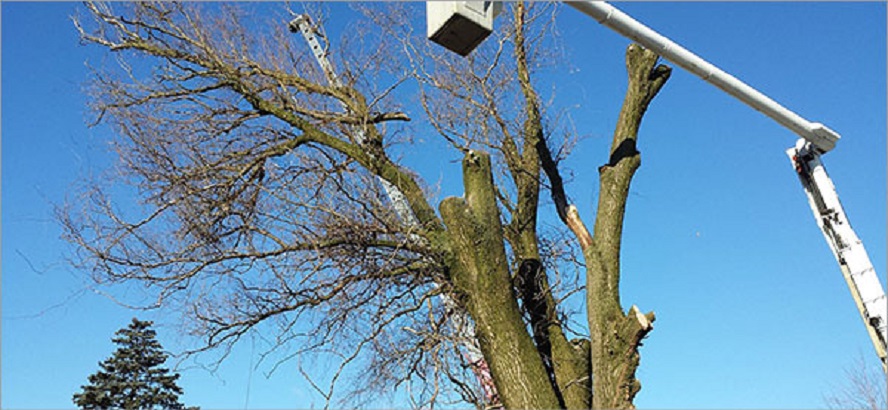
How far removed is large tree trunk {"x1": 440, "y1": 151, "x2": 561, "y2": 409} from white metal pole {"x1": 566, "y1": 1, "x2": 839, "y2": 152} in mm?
2140

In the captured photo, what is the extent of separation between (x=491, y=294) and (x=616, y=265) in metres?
1.16

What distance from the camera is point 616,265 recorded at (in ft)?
20.9

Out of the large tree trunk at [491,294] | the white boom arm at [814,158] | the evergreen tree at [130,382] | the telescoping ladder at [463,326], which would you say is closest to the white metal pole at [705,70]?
the white boom arm at [814,158]

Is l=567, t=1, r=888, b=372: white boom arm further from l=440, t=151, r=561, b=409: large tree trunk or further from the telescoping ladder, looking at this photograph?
the telescoping ladder

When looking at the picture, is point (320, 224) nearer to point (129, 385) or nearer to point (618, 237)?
point (618, 237)

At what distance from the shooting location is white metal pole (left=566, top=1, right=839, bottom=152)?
415 centimetres

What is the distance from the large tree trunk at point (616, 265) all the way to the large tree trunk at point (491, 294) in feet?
1.54

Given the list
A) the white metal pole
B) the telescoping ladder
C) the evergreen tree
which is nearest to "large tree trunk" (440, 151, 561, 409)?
the telescoping ladder

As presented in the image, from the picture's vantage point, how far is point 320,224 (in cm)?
669

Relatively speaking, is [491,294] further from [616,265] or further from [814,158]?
[814,158]

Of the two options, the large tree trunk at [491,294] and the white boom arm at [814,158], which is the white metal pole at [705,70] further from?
the large tree trunk at [491,294]

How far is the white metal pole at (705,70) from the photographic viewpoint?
4152 mm

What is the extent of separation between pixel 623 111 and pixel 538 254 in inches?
60.3

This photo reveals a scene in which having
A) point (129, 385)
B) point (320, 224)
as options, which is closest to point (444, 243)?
point (320, 224)
